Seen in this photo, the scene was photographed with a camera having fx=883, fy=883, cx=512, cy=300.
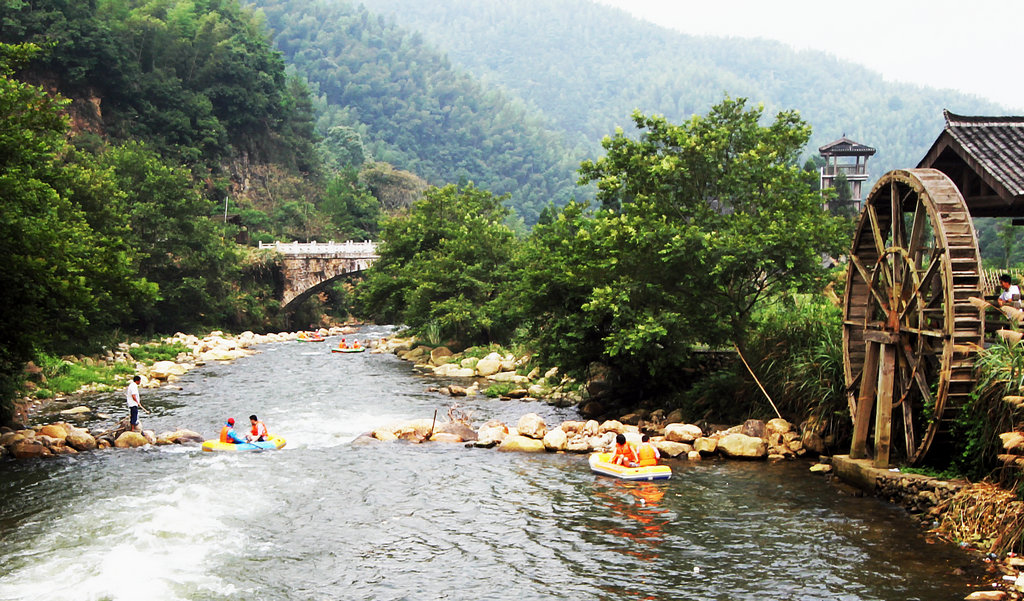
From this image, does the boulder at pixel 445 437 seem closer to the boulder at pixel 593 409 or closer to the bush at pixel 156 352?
the boulder at pixel 593 409

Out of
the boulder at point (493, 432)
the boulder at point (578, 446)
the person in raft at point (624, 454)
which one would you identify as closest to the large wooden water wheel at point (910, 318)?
the person in raft at point (624, 454)

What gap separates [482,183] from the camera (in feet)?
482

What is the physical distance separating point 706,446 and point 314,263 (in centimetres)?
4871

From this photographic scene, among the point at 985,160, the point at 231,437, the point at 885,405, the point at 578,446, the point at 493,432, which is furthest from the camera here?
the point at 493,432

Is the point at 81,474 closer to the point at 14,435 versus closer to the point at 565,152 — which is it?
the point at 14,435

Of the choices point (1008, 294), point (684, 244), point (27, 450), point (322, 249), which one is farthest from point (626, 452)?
point (322, 249)

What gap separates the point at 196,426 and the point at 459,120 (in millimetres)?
142903

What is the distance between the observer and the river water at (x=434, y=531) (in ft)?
39.7

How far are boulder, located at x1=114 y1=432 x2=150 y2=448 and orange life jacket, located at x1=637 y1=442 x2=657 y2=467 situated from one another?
1229cm

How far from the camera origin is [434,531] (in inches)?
584

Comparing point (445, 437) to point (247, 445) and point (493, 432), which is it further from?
point (247, 445)

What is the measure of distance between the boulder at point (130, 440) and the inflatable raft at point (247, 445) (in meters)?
1.64

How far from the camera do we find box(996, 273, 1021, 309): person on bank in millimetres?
14438

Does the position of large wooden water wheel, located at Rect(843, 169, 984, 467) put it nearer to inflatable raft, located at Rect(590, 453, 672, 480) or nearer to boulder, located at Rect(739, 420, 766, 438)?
boulder, located at Rect(739, 420, 766, 438)
